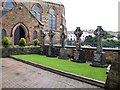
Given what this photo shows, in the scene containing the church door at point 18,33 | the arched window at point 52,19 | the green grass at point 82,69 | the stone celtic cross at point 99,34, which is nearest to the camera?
the green grass at point 82,69

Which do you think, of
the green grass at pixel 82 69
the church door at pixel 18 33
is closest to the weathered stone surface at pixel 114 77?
the green grass at pixel 82 69

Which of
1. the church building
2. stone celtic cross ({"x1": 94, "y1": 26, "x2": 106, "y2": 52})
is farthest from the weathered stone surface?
the church building

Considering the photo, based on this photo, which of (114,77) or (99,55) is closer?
(114,77)

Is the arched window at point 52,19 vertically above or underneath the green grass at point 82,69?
above

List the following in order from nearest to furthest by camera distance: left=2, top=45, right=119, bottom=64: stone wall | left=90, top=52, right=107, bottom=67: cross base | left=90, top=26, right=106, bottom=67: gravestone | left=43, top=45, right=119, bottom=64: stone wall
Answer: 1. left=90, top=52, right=107, bottom=67: cross base
2. left=90, top=26, right=106, bottom=67: gravestone
3. left=43, top=45, right=119, bottom=64: stone wall
4. left=2, top=45, right=119, bottom=64: stone wall

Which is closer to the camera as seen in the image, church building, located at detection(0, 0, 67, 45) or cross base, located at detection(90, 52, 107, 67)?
cross base, located at detection(90, 52, 107, 67)

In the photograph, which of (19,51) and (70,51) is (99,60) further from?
(19,51)

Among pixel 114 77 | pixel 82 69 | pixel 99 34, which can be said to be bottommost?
pixel 82 69

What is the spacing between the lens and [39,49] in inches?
1023

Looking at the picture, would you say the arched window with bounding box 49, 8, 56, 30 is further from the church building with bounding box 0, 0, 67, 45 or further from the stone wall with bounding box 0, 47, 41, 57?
the stone wall with bounding box 0, 47, 41, 57

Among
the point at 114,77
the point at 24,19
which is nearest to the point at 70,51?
the point at 24,19

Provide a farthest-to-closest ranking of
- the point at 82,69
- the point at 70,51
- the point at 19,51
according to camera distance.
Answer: the point at 19,51 < the point at 70,51 < the point at 82,69

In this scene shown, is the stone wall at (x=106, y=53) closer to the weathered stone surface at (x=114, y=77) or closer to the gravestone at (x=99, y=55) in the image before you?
the gravestone at (x=99, y=55)

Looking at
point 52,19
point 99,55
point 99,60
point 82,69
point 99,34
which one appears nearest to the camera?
point 82,69
